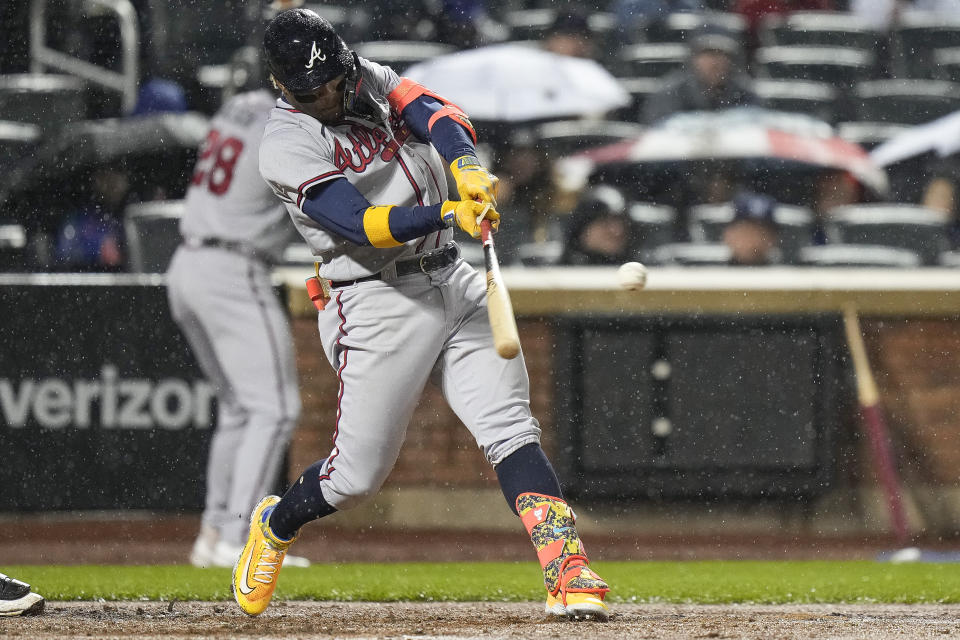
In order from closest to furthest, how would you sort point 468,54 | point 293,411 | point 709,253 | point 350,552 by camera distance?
point 293,411, point 350,552, point 709,253, point 468,54

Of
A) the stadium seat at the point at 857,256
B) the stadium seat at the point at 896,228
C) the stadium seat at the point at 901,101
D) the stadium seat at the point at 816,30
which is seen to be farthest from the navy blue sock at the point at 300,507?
the stadium seat at the point at 816,30

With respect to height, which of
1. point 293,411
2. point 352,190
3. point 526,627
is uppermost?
point 352,190

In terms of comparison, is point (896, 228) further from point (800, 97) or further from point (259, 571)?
point (259, 571)

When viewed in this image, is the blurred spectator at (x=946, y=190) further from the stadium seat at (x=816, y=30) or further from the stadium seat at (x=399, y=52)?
the stadium seat at (x=399, y=52)

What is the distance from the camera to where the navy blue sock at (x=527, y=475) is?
3.40 metres

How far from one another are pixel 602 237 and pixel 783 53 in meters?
3.08

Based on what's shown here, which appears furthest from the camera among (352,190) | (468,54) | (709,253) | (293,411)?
(468,54)

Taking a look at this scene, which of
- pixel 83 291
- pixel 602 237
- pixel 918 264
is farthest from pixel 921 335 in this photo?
pixel 83 291

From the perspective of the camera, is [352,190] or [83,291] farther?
[83,291]

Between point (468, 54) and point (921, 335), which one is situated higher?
point (468, 54)

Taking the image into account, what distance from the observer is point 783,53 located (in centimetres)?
948

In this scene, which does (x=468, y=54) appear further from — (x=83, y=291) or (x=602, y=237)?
(x=83, y=291)

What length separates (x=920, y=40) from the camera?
9.68 m

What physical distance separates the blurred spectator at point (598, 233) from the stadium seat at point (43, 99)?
9.24ft
